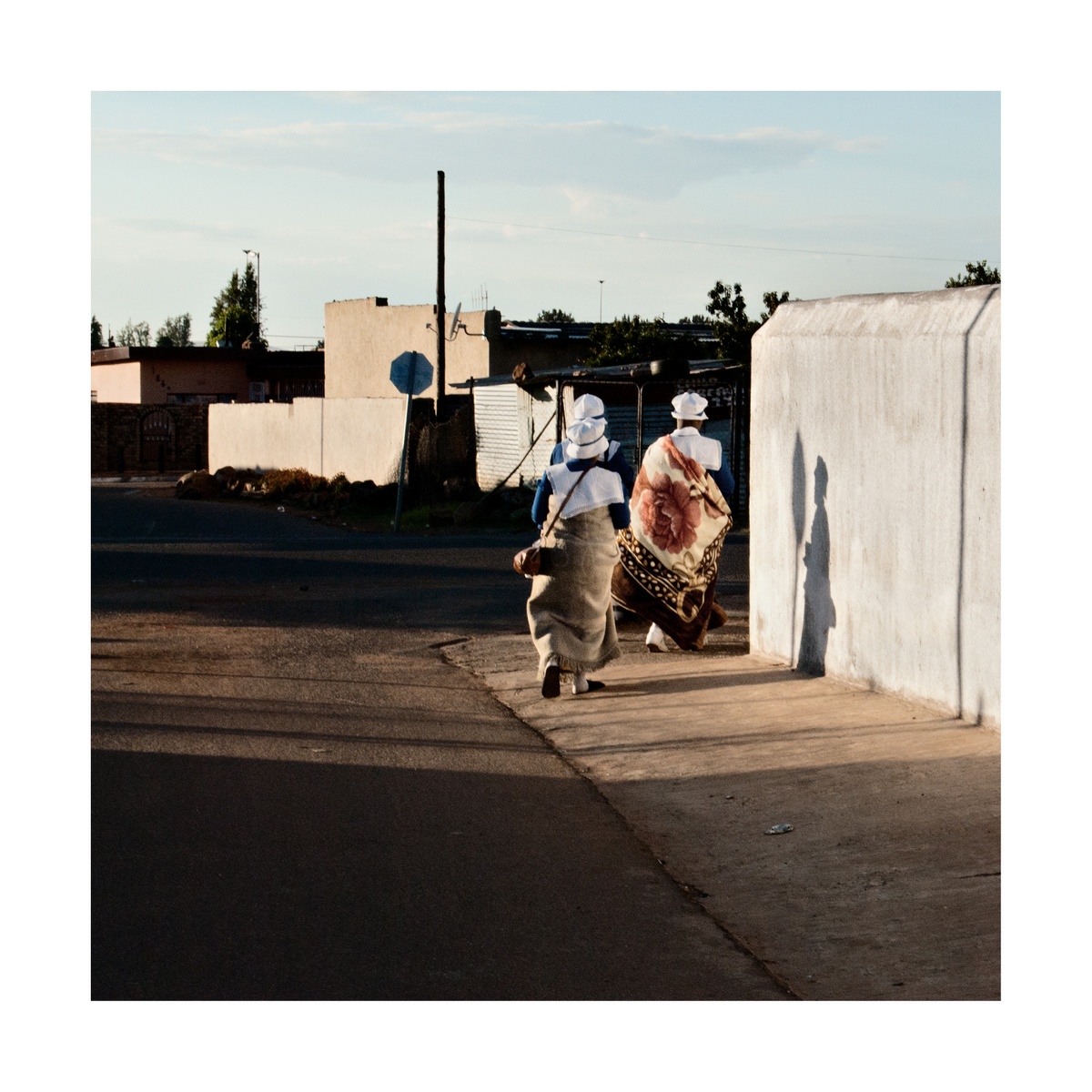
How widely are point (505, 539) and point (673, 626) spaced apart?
34.9ft

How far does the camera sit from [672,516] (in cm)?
1127

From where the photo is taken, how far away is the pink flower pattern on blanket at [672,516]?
11258 mm

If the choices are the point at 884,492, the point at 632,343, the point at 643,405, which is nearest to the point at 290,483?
the point at 632,343

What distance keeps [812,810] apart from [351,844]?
6.88ft

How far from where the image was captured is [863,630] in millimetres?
9250

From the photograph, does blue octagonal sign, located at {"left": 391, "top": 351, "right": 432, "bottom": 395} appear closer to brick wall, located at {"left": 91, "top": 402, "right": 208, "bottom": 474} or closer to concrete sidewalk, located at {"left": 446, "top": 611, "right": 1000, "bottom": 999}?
concrete sidewalk, located at {"left": 446, "top": 611, "right": 1000, "bottom": 999}

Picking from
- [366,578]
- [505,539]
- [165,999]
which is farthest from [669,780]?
[505,539]

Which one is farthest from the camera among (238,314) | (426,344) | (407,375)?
(238,314)

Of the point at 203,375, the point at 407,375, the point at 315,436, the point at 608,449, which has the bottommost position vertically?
the point at 608,449

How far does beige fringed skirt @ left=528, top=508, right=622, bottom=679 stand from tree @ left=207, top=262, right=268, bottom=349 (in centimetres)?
5571

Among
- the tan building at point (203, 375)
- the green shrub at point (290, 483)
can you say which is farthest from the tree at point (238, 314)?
the green shrub at point (290, 483)

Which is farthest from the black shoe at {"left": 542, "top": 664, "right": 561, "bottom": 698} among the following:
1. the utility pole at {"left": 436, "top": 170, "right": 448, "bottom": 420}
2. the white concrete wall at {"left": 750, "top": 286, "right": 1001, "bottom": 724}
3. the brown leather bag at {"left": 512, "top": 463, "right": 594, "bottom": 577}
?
the utility pole at {"left": 436, "top": 170, "right": 448, "bottom": 420}

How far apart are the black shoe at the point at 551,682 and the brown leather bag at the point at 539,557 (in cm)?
62

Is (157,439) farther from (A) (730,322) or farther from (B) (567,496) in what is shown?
(B) (567,496)
